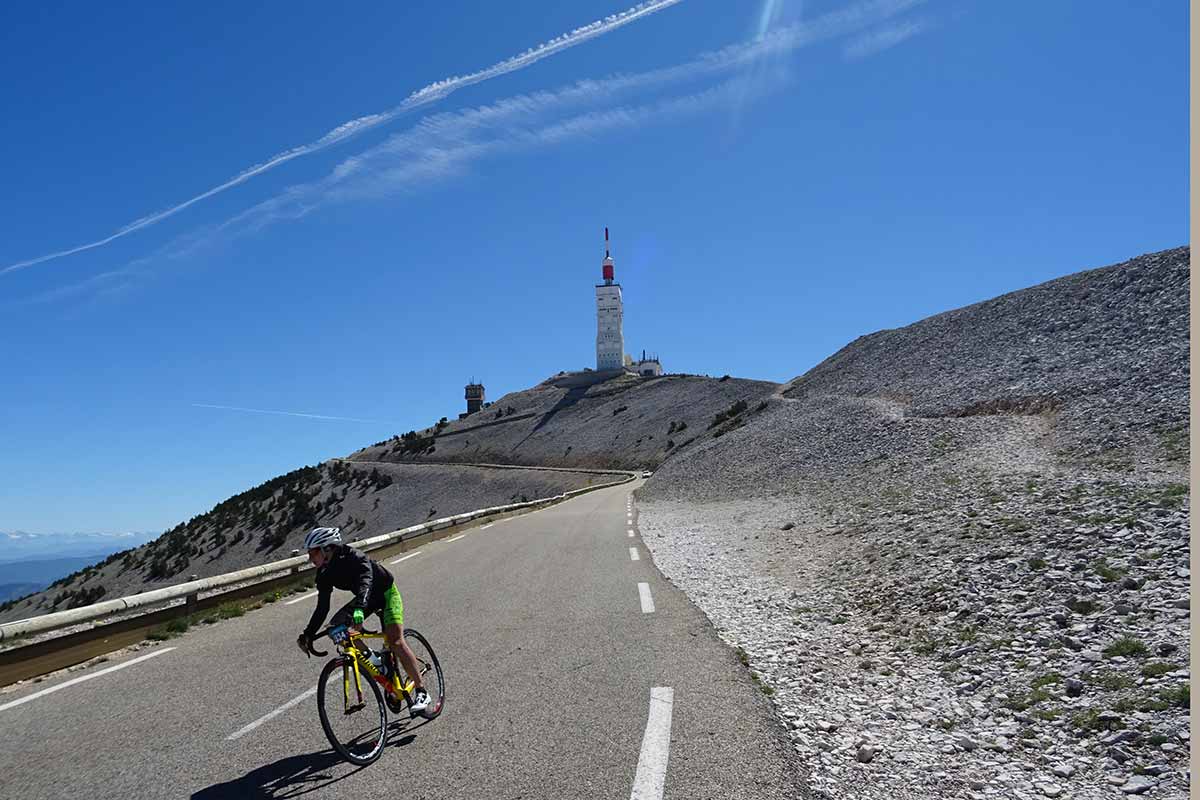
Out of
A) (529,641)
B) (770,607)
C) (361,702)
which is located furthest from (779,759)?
(770,607)

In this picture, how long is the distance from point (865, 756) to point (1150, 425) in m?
19.4

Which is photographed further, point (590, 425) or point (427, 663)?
point (590, 425)

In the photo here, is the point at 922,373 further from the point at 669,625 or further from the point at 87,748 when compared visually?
the point at 87,748

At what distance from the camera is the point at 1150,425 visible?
19.6 metres

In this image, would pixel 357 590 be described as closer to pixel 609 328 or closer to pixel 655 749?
pixel 655 749

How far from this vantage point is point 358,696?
6371 mm

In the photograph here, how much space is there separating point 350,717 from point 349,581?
139 centimetres

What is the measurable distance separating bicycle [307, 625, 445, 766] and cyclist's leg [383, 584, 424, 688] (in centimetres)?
8

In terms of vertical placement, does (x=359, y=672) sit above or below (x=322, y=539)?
below

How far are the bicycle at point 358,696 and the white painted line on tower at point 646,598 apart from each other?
479 cm

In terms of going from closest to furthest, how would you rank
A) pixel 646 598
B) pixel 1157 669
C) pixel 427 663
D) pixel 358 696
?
pixel 1157 669 → pixel 358 696 → pixel 427 663 → pixel 646 598

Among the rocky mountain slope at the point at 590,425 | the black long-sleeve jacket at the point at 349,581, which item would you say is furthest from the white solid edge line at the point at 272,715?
the rocky mountain slope at the point at 590,425

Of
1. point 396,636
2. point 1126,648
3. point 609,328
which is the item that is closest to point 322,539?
point 396,636

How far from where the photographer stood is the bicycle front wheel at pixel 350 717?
5.80m
